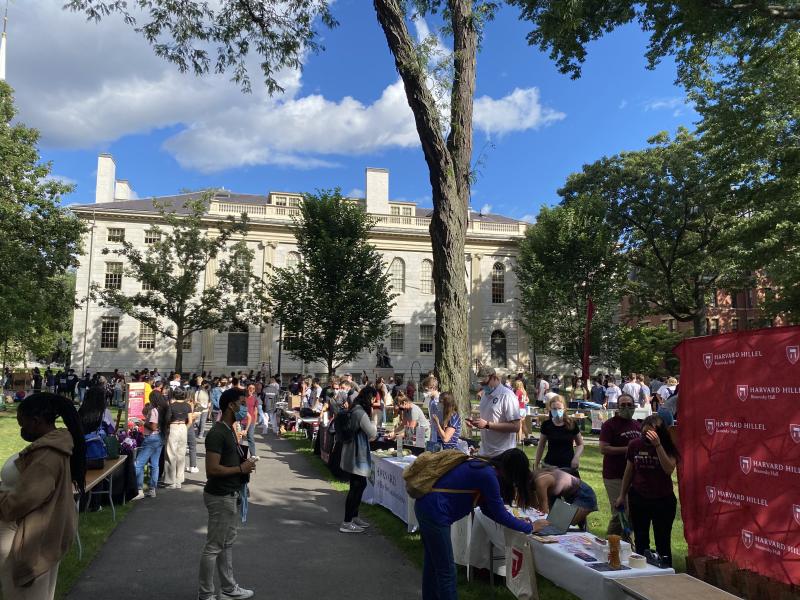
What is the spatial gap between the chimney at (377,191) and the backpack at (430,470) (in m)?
41.8

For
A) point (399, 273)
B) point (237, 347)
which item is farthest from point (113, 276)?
point (399, 273)

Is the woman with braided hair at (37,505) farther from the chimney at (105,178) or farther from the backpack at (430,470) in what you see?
the chimney at (105,178)

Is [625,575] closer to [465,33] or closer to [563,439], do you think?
[563,439]

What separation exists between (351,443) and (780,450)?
4700mm

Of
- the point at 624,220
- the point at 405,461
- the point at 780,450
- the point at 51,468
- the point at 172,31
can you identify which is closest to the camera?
the point at 51,468

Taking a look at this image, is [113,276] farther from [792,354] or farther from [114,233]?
[792,354]

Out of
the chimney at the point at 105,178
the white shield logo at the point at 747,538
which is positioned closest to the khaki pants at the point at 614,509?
the white shield logo at the point at 747,538

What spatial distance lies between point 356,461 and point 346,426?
0.47m

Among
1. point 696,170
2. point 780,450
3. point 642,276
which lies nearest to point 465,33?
point 780,450

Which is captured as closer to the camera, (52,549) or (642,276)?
(52,549)

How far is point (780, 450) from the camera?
191 inches

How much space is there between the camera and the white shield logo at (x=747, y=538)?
5002 millimetres

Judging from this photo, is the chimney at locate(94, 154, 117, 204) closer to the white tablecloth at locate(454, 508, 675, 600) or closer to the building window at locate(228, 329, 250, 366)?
the building window at locate(228, 329, 250, 366)

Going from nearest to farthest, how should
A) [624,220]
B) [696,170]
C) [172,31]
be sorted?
[172,31] → [696,170] → [624,220]
